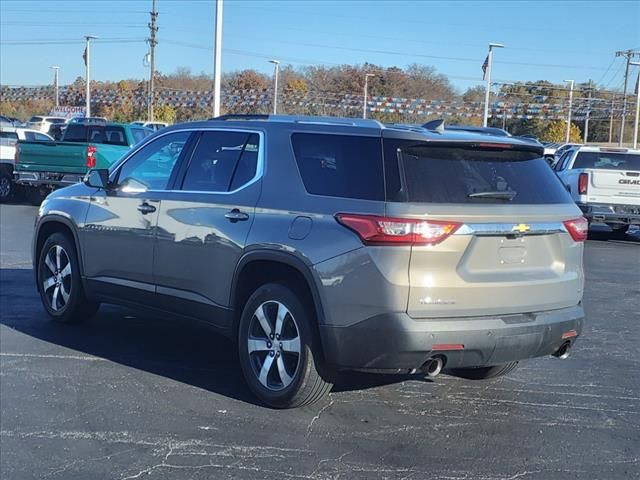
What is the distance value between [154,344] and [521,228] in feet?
11.7

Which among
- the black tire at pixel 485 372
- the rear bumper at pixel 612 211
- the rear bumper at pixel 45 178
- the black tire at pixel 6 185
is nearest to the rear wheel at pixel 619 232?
the rear bumper at pixel 612 211

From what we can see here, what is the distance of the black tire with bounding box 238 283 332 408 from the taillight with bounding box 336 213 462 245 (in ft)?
2.49

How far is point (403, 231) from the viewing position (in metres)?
4.53

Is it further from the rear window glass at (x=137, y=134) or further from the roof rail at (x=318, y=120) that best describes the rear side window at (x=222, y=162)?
the rear window glass at (x=137, y=134)

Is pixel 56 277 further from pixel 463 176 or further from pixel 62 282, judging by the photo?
pixel 463 176

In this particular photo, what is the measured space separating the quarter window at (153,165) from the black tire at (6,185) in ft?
48.5

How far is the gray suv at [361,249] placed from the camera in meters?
4.59

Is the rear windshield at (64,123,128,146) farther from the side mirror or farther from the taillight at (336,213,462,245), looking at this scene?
the taillight at (336,213,462,245)

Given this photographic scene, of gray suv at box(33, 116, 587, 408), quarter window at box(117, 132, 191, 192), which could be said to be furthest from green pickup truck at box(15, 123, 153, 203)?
gray suv at box(33, 116, 587, 408)

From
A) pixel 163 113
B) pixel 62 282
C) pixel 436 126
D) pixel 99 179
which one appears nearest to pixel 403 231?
pixel 436 126

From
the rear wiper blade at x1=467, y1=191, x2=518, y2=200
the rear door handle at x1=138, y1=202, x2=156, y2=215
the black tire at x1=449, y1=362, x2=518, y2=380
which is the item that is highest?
the rear wiper blade at x1=467, y1=191, x2=518, y2=200

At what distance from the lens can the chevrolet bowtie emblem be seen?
4.83 m

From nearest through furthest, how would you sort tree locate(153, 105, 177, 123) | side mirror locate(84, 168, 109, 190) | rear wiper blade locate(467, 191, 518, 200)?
rear wiper blade locate(467, 191, 518, 200)
side mirror locate(84, 168, 109, 190)
tree locate(153, 105, 177, 123)

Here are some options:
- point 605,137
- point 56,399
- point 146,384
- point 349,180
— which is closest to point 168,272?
point 146,384
